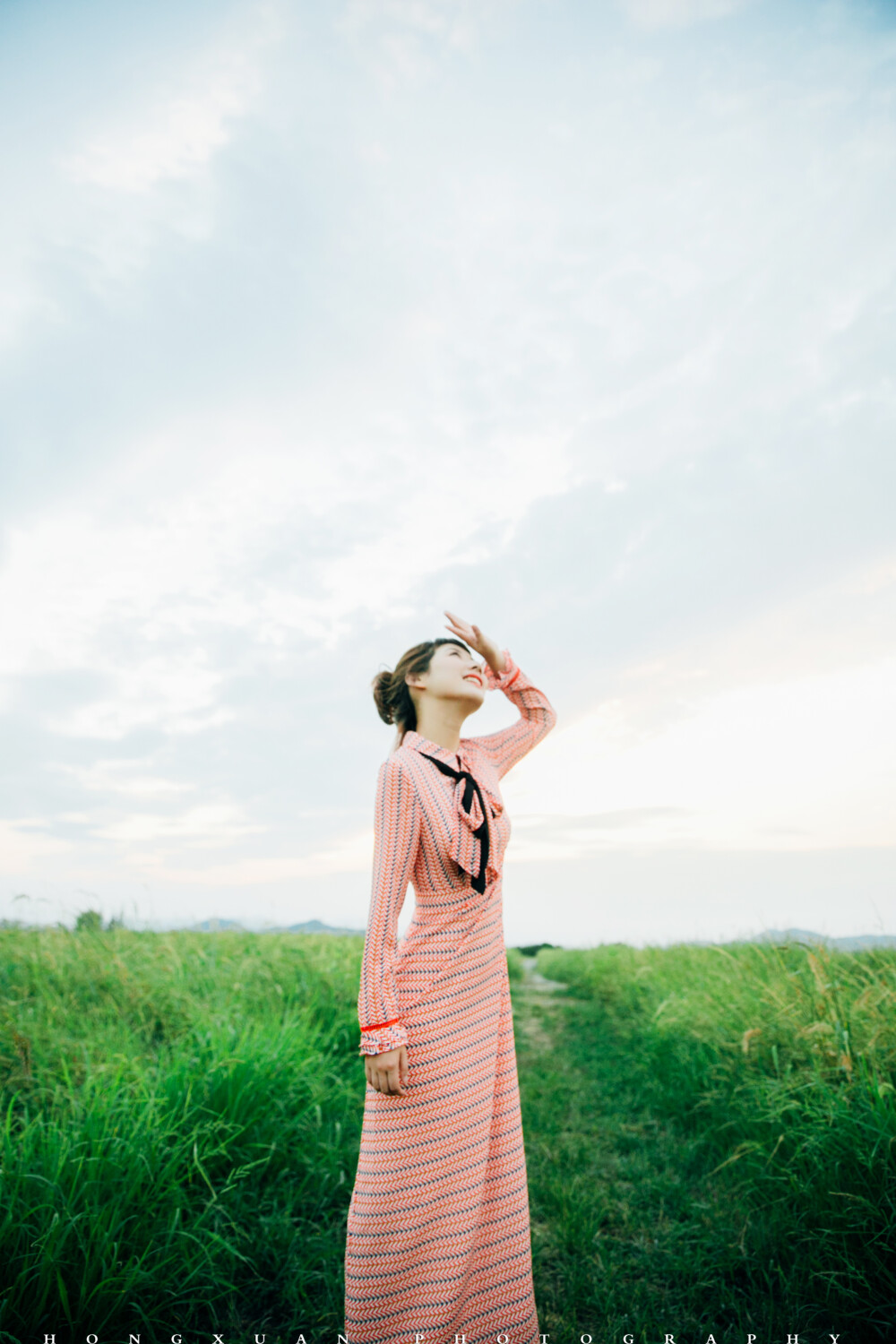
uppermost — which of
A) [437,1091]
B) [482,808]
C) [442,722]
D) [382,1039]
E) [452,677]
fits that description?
[452,677]

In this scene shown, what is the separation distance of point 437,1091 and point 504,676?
1495 millimetres

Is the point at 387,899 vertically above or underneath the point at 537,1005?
above

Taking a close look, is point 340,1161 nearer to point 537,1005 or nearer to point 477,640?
point 477,640

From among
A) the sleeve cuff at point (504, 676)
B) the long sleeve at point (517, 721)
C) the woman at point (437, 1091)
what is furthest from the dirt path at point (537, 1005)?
the sleeve cuff at point (504, 676)

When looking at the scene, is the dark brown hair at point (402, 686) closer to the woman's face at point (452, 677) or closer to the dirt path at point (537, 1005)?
the woman's face at point (452, 677)

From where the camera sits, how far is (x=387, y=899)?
220 centimetres

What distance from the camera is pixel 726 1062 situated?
438cm

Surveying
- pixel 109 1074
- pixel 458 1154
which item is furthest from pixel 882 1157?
pixel 109 1074

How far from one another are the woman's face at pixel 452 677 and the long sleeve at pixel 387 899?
→ 0.36 m

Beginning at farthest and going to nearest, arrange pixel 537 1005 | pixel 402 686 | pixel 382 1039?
pixel 537 1005 → pixel 402 686 → pixel 382 1039

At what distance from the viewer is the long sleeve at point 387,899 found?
2.06 metres

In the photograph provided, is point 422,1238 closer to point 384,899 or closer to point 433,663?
point 384,899

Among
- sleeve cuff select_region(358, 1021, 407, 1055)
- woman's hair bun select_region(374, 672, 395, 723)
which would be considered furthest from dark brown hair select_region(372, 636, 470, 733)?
sleeve cuff select_region(358, 1021, 407, 1055)

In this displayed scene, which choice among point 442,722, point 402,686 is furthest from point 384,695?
point 442,722
